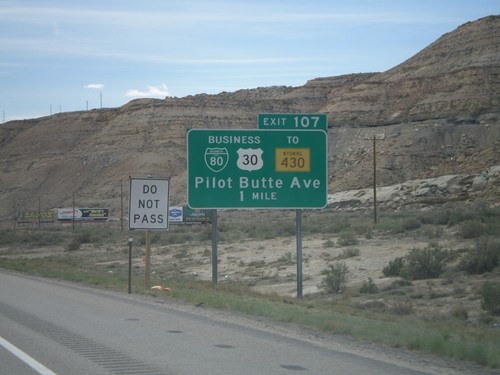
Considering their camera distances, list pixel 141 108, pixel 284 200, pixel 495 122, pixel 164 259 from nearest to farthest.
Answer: pixel 284 200, pixel 164 259, pixel 495 122, pixel 141 108

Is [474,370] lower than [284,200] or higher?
lower

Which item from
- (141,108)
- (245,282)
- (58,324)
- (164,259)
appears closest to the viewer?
(58,324)

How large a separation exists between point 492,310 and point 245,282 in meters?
13.7

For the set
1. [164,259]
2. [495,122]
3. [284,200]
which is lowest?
[164,259]

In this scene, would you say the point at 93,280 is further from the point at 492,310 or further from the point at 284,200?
the point at 492,310

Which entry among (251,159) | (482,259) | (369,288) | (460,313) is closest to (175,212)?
(482,259)

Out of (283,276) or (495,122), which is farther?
(495,122)

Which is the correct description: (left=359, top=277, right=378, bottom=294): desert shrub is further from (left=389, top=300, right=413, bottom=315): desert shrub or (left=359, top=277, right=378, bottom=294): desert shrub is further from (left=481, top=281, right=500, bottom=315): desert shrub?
(left=481, top=281, right=500, bottom=315): desert shrub

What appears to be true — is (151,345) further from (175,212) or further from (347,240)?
(175,212)

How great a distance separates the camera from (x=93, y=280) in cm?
2730

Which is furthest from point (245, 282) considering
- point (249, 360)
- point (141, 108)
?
point (141, 108)

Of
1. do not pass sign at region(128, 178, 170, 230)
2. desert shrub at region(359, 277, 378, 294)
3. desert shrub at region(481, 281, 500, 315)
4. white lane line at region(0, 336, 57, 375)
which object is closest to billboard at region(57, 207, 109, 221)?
do not pass sign at region(128, 178, 170, 230)

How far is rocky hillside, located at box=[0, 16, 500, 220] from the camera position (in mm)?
82812

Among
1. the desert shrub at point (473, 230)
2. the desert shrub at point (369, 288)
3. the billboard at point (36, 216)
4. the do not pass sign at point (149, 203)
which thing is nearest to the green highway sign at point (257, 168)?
the do not pass sign at point (149, 203)
